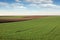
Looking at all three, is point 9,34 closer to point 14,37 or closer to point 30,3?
point 14,37

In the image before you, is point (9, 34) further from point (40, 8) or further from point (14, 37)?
point (40, 8)

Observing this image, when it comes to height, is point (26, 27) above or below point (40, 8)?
below

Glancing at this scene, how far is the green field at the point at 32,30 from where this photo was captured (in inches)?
52.6

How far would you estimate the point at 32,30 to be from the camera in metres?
1.38

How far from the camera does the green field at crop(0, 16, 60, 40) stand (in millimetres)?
1335

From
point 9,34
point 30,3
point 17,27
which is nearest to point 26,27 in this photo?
point 17,27

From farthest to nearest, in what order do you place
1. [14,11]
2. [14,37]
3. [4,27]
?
[14,11], [4,27], [14,37]

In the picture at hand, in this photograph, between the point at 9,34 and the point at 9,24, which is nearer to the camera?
the point at 9,34

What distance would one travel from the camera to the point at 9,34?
1.35 metres

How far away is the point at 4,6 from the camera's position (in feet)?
5.02

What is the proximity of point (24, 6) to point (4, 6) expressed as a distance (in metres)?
0.26

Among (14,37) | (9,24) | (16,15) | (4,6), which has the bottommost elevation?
(14,37)

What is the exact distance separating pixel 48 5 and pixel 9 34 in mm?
622

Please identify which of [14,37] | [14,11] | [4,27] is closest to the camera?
[14,37]
